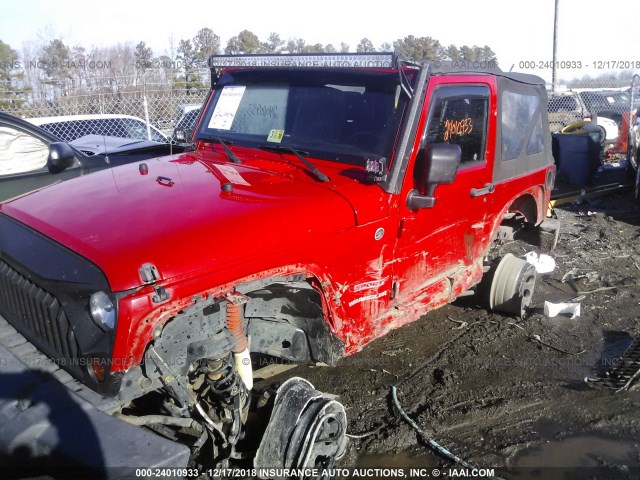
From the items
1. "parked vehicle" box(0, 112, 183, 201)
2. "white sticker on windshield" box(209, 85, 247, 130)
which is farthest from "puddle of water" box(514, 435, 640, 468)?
"parked vehicle" box(0, 112, 183, 201)

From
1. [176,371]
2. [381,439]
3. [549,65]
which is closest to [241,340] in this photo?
[176,371]

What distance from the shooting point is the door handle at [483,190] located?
4.22m

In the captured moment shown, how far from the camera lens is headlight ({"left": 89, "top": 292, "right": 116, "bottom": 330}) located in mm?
2426

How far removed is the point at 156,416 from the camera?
263cm

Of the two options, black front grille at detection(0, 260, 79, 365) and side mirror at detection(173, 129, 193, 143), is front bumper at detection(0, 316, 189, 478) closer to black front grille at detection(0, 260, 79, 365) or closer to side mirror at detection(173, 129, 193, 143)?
black front grille at detection(0, 260, 79, 365)

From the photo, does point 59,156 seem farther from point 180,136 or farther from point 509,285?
point 509,285

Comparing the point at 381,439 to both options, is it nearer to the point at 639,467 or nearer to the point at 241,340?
the point at 241,340

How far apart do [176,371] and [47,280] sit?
72 cm

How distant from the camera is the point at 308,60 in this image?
12.9 ft

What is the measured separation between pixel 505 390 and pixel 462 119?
1912 millimetres

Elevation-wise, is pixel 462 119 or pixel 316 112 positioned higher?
pixel 316 112

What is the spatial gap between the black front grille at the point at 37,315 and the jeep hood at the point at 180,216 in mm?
276

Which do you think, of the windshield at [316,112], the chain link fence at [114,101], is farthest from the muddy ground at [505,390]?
the chain link fence at [114,101]

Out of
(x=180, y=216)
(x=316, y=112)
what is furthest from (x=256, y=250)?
(x=316, y=112)
